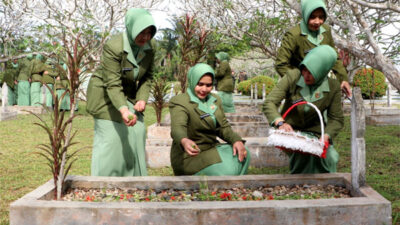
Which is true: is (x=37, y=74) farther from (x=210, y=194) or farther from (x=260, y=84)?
(x=260, y=84)

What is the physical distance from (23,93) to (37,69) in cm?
167

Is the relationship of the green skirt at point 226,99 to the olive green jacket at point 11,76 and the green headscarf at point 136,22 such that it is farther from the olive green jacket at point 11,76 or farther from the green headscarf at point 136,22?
the olive green jacket at point 11,76

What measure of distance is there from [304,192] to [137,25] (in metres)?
1.92

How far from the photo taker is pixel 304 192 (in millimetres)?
3314

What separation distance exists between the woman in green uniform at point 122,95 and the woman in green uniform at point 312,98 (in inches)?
47.1

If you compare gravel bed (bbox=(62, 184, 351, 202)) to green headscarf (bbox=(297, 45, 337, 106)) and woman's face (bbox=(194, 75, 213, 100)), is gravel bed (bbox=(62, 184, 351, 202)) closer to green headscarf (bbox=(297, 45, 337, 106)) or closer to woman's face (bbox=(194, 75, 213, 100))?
green headscarf (bbox=(297, 45, 337, 106))

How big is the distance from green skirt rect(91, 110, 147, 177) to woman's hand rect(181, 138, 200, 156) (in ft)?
1.86

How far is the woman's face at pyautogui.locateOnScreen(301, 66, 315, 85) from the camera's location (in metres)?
3.58

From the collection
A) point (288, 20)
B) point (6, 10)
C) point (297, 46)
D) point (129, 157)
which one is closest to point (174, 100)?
point (129, 157)

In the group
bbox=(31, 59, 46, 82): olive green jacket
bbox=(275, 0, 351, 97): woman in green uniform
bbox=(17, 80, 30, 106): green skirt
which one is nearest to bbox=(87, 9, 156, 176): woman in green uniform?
bbox=(275, 0, 351, 97): woman in green uniform

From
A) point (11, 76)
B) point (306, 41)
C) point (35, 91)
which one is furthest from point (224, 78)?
point (11, 76)

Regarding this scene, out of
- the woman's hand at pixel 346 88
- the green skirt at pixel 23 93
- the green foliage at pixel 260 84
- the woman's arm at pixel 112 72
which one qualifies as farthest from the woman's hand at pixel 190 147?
the green foliage at pixel 260 84

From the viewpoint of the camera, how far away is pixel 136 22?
3504 mm

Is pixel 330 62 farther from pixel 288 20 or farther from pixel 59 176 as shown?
pixel 288 20
